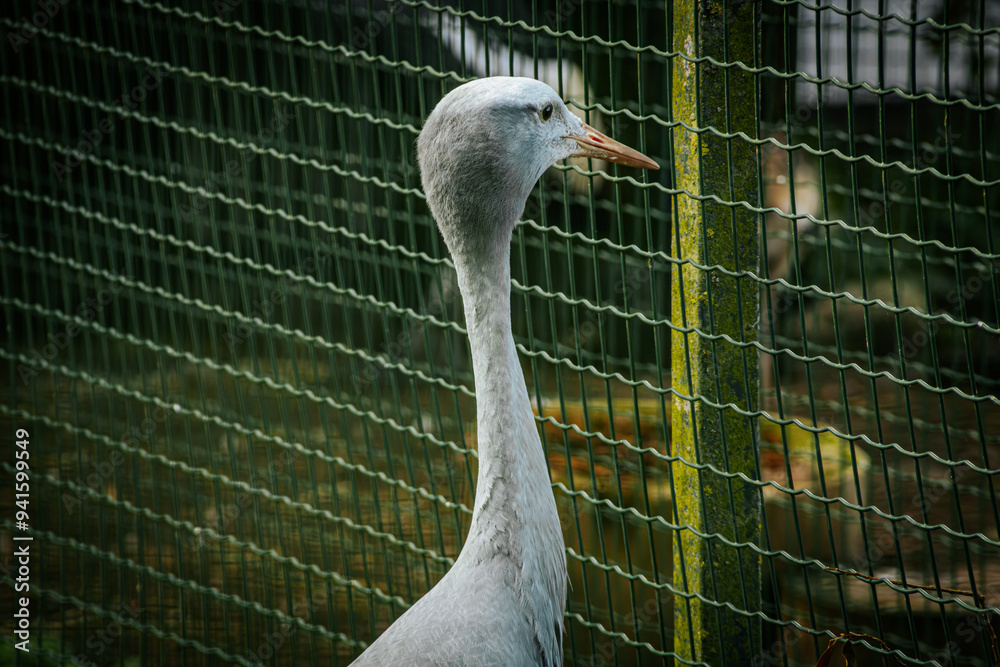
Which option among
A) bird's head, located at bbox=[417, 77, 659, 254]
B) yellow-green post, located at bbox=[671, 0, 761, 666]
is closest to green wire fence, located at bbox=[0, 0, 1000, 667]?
yellow-green post, located at bbox=[671, 0, 761, 666]

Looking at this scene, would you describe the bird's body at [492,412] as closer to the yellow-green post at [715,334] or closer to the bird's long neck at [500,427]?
the bird's long neck at [500,427]

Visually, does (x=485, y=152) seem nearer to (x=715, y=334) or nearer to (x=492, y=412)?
(x=492, y=412)

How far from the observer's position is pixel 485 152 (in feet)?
5.61

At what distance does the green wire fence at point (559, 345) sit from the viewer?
1901 mm

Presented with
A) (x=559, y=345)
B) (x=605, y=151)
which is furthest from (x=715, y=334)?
(x=559, y=345)

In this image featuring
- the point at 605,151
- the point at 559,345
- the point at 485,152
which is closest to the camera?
the point at 485,152

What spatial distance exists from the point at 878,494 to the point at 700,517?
7.22ft

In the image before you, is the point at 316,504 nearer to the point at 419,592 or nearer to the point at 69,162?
the point at 419,592

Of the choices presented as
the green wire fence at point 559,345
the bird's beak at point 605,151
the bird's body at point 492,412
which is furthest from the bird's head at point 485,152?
the green wire fence at point 559,345

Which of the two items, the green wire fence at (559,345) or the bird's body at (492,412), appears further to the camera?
the green wire fence at (559,345)

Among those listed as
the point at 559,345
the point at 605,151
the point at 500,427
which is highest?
the point at 605,151

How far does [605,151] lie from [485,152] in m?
0.35

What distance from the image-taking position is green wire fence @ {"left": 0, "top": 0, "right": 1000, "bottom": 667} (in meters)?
1.90

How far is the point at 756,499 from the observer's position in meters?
2.02
